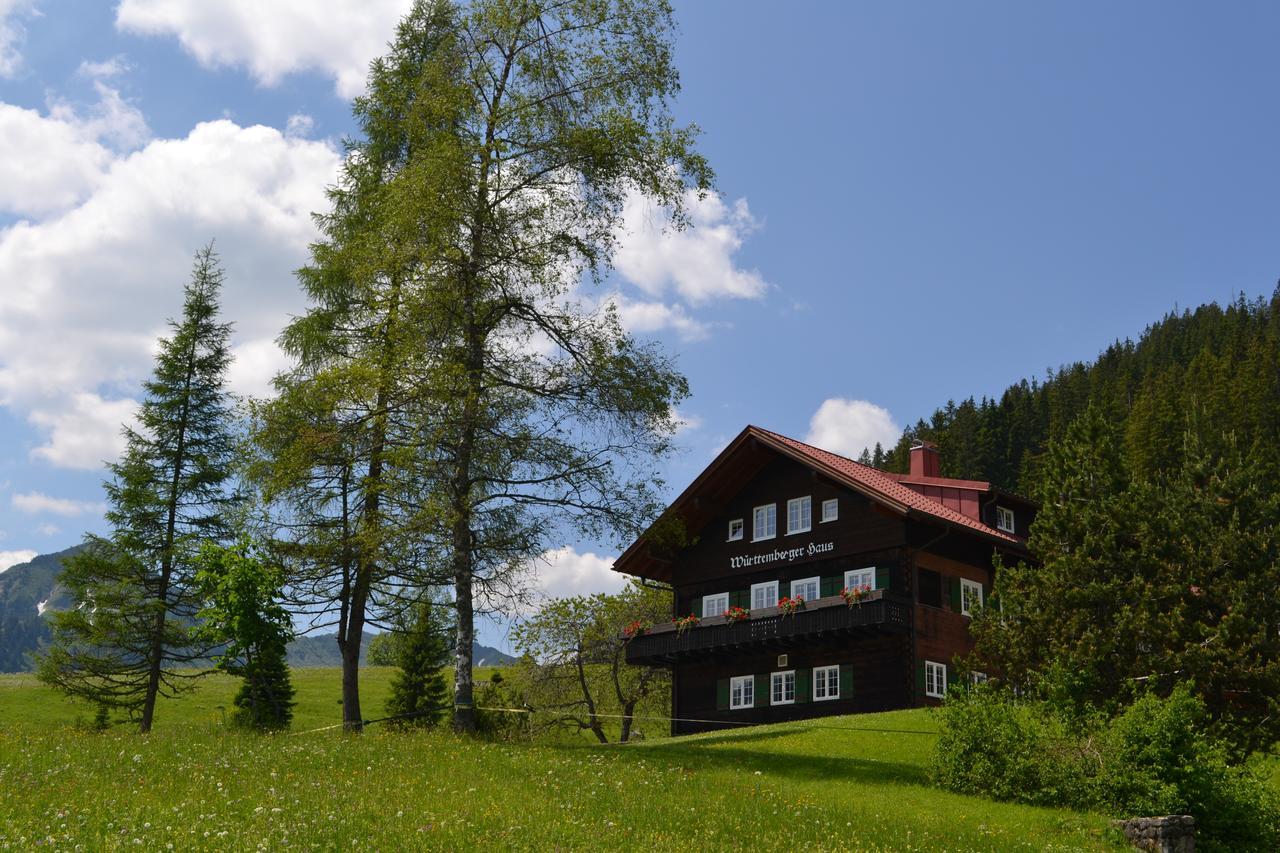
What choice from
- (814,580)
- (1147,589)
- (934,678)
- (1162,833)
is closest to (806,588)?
(814,580)

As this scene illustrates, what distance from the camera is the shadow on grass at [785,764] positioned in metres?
24.9

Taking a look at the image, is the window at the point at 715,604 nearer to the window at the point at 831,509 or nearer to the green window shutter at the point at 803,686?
the green window shutter at the point at 803,686

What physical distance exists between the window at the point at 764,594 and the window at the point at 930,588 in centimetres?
535

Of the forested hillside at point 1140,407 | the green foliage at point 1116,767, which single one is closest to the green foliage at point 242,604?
the green foliage at point 1116,767

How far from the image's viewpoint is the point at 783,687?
4138 cm

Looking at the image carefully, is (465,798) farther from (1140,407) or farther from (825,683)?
(1140,407)

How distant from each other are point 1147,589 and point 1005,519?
531 inches

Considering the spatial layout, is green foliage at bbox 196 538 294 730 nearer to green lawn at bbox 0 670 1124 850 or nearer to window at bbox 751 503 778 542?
green lawn at bbox 0 670 1124 850

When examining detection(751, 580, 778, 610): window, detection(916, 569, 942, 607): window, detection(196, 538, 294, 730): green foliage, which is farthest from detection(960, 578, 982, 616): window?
detection(196, 538, 294, 730): green foliage

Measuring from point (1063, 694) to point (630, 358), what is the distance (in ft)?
39.8

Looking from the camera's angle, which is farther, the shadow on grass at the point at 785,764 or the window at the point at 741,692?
the window at the point at 741,692

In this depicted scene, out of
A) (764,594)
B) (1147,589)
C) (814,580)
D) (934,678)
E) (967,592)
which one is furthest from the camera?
(764,594)

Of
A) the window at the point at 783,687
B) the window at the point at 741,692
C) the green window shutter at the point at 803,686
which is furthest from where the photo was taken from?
the window at the point at 741,692

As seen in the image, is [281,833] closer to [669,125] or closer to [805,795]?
[805,795]
